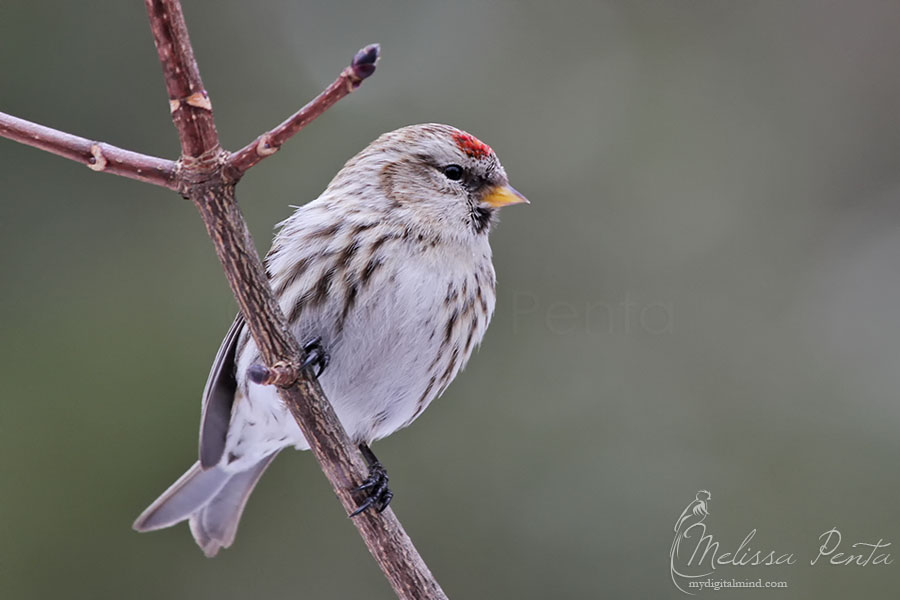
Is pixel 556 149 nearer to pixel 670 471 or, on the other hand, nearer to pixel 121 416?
pixel 670 471

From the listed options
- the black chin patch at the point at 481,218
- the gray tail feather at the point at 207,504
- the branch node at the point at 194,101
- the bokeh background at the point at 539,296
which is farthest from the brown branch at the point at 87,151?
the bokeh background at the point at 539,296

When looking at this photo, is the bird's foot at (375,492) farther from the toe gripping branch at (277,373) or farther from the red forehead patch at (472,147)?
the red forehead patch at (472,147)

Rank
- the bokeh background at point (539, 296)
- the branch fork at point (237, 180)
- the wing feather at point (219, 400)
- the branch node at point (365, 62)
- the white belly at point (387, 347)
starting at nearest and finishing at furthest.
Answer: the branch node at point (365, 62) → the branch fork at point (237, 180) → the white belly at point (387, 347) → the wing feather at point (219, 400) → the bokeh background at point (539, 296)

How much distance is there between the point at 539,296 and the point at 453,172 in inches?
76.2

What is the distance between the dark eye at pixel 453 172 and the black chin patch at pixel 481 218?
0.40 ft

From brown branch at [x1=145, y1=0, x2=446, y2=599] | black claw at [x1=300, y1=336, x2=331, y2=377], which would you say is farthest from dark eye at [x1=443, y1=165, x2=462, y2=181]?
brown branch at [x1=145, y1=0, x2=446, y2=599]

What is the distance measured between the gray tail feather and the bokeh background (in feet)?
2.98

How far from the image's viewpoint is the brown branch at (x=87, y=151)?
1.69 metres

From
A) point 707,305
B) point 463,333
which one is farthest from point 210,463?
point 707,305

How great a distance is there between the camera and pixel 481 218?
298 cm

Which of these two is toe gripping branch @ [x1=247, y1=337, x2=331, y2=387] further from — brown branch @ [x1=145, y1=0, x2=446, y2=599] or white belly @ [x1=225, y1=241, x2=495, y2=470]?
white belly @ [x1=225, y1=241, x2=495, y2=470]

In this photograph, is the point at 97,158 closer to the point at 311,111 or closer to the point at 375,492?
the point at 311,111

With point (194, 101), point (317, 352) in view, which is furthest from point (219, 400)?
point (194, 101)

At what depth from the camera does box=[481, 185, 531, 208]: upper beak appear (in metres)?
2.97
